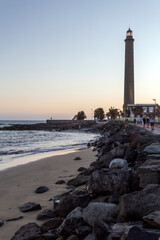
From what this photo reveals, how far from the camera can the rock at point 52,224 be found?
14.8ft

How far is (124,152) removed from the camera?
8898mm

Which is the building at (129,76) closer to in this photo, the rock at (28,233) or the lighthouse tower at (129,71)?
the lighthouse tower at (129,71)

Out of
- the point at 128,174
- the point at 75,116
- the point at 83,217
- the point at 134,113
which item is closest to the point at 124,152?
the point at 128,174

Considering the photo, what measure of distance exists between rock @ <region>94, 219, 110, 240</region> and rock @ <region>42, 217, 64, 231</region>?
137 centimetres

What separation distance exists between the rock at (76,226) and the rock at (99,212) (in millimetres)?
91

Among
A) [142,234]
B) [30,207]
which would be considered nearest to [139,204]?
[142,234]

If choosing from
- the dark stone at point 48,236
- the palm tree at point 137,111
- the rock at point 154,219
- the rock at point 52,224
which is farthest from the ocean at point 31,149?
the palm tree at point 137,111

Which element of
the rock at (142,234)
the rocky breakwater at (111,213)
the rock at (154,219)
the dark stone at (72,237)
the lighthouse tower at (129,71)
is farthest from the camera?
the lighthouse tower at (129,71)

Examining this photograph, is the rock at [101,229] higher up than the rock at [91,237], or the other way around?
the rock at [101,229]

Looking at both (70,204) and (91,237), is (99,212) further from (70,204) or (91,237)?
(70,204)

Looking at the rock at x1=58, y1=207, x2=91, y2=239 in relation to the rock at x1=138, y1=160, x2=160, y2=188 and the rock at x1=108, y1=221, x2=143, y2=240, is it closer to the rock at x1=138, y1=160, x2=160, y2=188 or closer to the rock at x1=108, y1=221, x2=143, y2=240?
the rock at x1=108, y1=221, x2=143, y2=240

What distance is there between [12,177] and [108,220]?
6.50 meters

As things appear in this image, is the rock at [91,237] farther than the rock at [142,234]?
Yes

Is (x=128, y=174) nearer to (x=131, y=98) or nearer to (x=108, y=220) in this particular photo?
(x=108, y=220)
